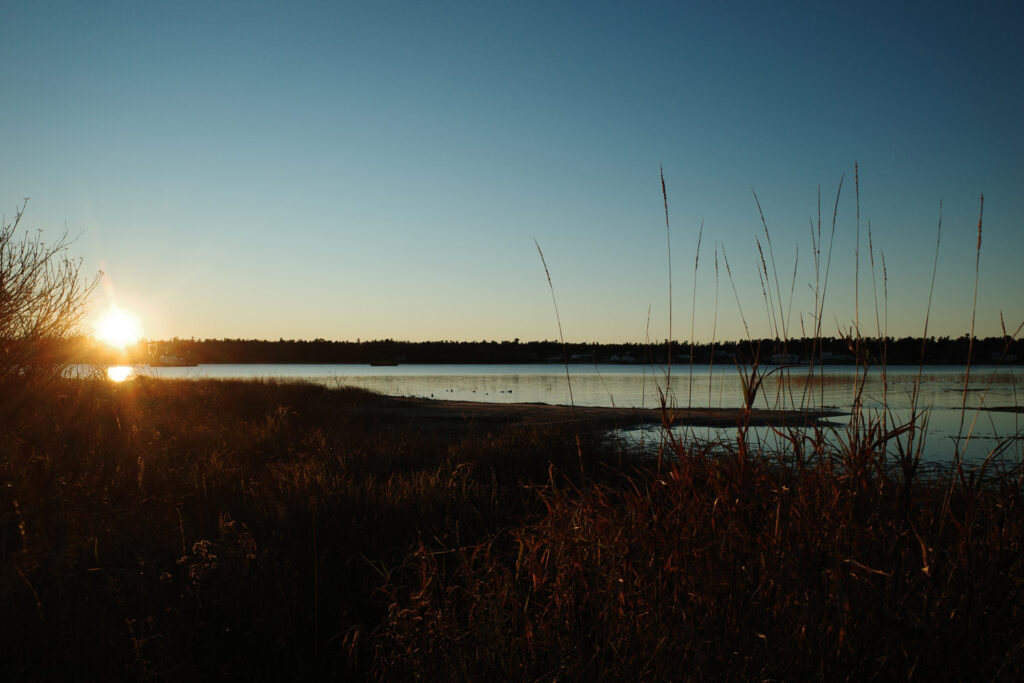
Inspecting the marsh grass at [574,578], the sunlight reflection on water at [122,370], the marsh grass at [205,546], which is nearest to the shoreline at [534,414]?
the sunlight reflection on water at [122,370]

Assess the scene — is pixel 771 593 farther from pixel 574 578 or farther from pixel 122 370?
pixel 122 370

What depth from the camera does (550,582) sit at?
372 centimetres

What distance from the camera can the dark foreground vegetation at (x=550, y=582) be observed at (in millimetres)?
2406

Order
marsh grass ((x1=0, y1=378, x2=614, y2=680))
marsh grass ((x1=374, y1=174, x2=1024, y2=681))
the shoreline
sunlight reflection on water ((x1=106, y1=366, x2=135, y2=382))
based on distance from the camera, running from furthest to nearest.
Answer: the shoreline < sunlight reflection on water ((x1=106, y1=366, x2=135, y2=382)) < marsh grass ((x1=0, y1=378, x2=614, y2=680)) < marsh grass ((x1=374, y1=174, x2=1024, y2=681))

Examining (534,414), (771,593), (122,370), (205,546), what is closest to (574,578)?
(771,593)

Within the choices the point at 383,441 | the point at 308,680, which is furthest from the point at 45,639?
the point at 383,441

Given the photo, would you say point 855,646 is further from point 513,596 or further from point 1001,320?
point 1001,320

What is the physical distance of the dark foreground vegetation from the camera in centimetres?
241

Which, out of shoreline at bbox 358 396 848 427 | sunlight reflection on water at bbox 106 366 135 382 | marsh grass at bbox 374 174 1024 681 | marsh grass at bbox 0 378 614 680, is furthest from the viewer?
shoreline at bbox 358 396 848 427

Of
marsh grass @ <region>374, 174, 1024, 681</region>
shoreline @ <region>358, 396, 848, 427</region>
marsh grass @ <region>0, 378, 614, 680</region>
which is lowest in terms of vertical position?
shoreline @ <region>358, 396, 848, 427</region>

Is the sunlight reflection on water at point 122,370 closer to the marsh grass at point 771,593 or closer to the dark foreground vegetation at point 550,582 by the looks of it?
the dark foreground vegetation at point 550,582

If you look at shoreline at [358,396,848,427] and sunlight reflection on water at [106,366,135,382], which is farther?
shoreline at [358,396,848,427]

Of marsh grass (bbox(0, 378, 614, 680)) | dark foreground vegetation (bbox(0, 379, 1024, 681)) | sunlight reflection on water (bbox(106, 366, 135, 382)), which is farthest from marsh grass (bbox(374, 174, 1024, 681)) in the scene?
sunlight reflection on water (bbox(106, 366, 135, 382))

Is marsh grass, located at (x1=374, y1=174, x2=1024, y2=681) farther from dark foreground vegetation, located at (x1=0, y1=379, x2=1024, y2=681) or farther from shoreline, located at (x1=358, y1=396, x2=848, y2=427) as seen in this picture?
shoreline, located at (x1=358, y1=396, x2=848, y2=427)
